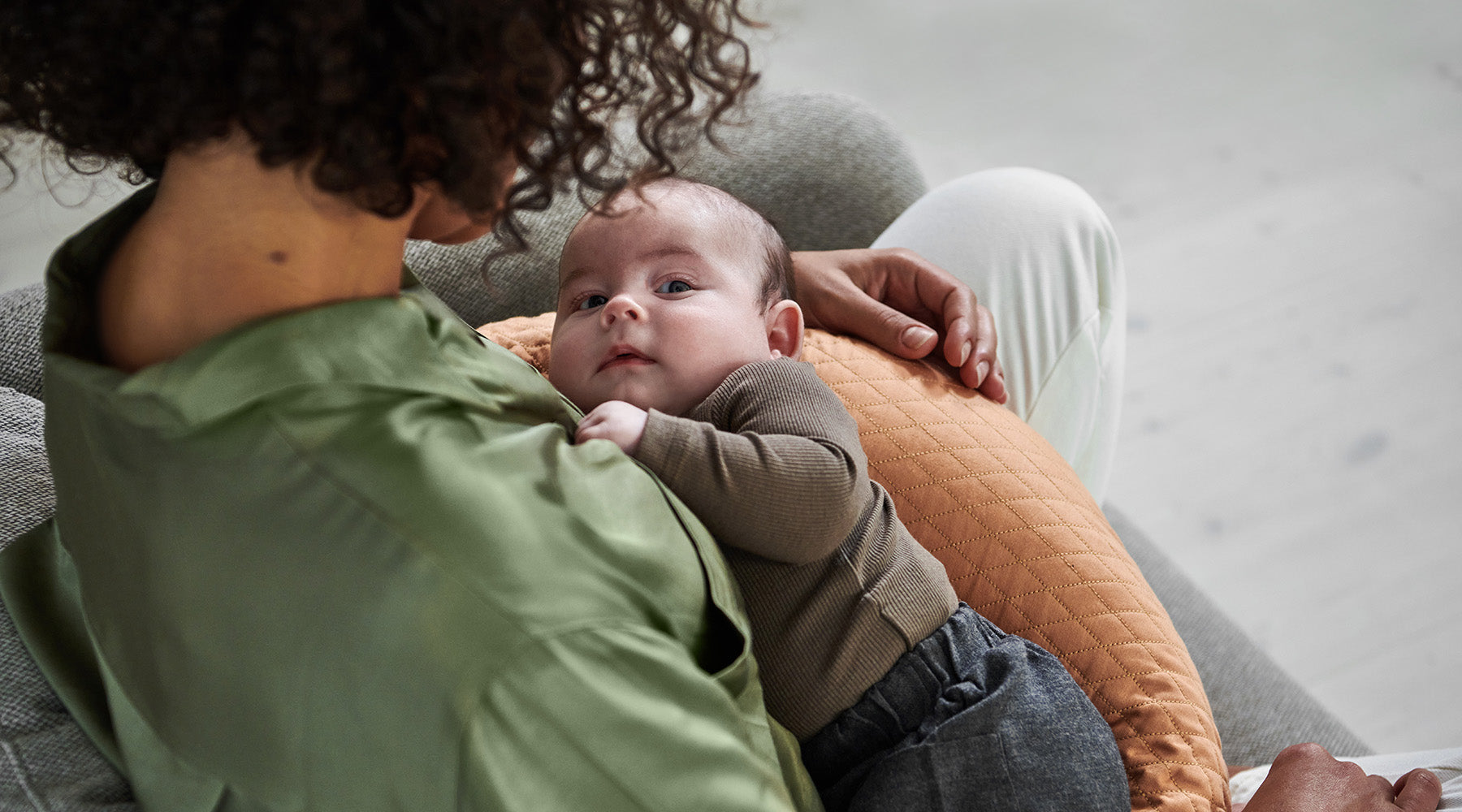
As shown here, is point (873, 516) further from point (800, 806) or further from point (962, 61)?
point (962, 61)

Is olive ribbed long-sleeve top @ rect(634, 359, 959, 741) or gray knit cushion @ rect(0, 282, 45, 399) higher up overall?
olive ribbed long-sleeve top @ rect(634, 359, 959, 741)

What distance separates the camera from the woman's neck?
65 centimetres

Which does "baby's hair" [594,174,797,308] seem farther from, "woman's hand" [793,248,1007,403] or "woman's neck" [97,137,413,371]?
"woman's neck" [97,137,413,371]

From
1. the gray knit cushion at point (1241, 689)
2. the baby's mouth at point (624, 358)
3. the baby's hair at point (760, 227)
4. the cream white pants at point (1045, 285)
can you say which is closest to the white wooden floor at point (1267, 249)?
the gray knit cushion at point (1241, 689)

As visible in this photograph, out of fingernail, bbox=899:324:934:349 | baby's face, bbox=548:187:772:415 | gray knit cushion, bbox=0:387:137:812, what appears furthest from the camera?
fingernail, bbox=899:324:934:349

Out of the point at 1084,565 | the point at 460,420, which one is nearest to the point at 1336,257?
the point at 1084,565

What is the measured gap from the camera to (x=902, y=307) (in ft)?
4.44

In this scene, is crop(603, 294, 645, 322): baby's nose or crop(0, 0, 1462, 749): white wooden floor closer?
crop(603, 294, 645, 322): baby's nose

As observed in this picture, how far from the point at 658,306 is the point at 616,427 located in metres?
0.22

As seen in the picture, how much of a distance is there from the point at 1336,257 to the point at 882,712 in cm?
232

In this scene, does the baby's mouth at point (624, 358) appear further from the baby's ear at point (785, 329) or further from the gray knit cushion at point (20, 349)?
the gray knit cushion at point (20, 349)

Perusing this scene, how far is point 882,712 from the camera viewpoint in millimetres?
903

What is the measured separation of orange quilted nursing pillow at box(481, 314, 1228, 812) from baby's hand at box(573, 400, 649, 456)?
0.37 m

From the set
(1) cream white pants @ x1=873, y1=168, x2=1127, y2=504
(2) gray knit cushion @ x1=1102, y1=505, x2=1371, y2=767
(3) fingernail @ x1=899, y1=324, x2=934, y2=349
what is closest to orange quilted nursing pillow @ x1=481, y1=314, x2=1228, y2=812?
(3) fingernail @ x1=899, y1=324, x2=934, y2=349
